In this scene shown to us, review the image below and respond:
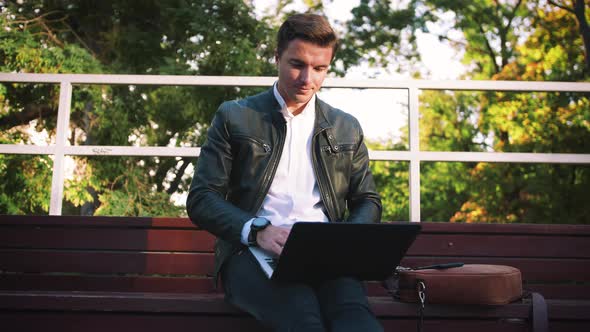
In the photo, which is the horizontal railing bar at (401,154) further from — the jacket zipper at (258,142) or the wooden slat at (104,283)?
the jacket zipper at (258,142)

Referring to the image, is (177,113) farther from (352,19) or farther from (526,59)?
(526,59)

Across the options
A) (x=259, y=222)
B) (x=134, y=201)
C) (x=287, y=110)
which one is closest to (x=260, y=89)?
(x=134, y=201)

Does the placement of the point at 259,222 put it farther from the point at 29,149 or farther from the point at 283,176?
the point at 29,149

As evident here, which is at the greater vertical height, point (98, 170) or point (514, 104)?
point (514, 104)

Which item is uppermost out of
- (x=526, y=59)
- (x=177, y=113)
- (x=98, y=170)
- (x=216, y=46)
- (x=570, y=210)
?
(x=526, y=59)

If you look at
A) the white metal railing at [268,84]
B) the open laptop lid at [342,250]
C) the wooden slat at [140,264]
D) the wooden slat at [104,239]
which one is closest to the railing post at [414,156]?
the white metal railing at [268,84]

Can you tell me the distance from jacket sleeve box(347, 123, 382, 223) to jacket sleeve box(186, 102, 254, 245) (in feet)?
1.63

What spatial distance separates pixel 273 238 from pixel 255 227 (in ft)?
0.28

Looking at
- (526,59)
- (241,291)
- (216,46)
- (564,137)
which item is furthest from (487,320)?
(526,59)

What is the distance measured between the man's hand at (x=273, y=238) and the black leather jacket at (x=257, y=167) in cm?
12

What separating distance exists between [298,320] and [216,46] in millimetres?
8958

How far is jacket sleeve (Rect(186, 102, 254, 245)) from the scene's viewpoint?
6.41ft

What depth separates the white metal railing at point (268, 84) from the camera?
320cm

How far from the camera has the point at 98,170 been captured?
23.8 ft
